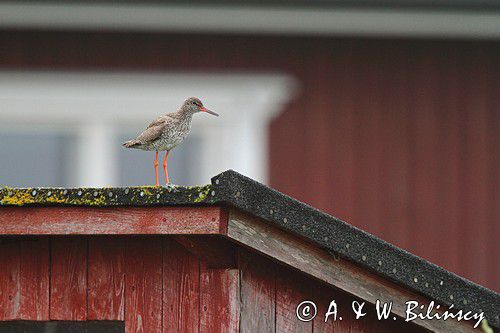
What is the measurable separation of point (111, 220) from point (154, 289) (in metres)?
0.46

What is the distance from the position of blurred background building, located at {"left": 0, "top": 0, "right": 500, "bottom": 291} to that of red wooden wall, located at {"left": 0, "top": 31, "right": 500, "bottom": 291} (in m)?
0.01

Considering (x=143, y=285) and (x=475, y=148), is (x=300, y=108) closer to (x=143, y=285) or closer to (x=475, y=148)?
(x=475, y=148)

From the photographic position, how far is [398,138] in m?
10.7

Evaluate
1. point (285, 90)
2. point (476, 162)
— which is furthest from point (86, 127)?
point (476, 162)

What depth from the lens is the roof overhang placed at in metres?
10.1

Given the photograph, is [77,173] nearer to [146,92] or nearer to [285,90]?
[146,92]

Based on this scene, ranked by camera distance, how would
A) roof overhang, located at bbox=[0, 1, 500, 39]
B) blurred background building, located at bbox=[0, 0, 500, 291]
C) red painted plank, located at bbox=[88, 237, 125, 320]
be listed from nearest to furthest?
red painted plank, located at bbox=[88, 237, 125, 320]
roof overhang, located at bbox=[0, 1, 500, 39]
blurred background building, located at bbox=[0, 0, 500, 291]

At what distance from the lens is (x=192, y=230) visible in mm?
3883

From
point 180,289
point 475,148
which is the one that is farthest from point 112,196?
point 475,148

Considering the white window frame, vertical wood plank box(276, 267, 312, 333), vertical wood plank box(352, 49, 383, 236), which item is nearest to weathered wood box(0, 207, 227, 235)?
vertical wood plank box(276, 267, 312, 333)

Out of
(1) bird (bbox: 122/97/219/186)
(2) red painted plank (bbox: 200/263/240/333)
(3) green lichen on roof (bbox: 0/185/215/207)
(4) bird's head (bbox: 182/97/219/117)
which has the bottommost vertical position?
(2) red painted plank (bbox: 200/263/240/333)

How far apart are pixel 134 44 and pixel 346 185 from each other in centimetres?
219

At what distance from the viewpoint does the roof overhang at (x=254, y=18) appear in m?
10.1

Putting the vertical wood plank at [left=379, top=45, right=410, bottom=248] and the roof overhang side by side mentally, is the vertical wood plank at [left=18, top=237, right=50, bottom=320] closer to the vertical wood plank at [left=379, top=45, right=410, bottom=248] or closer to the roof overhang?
the roof overhang
